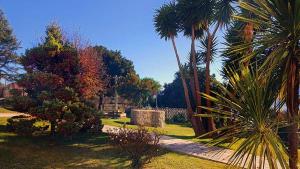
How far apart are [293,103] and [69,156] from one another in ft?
29.0

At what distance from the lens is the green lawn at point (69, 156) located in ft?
34.7

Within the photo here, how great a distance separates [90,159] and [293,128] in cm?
816

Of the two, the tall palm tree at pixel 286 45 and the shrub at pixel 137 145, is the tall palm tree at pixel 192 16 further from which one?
the tall palm tree at pixel 286 45

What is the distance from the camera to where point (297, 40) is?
5047 millimetres

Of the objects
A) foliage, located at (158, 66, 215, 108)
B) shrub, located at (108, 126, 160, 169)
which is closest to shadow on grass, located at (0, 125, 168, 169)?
shrub, located at (108, 126, 160, 169)

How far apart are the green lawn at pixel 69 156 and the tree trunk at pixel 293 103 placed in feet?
21.2

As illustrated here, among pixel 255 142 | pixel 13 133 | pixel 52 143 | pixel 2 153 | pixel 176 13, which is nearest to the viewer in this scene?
pixel 255 142

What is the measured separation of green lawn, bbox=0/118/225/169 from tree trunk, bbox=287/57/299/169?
6469 mm

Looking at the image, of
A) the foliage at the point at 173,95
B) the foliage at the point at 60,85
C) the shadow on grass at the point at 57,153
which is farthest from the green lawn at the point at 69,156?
the foliage at the point at 173,95

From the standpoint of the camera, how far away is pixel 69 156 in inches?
452

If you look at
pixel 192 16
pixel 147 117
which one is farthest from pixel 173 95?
pixel 192 16

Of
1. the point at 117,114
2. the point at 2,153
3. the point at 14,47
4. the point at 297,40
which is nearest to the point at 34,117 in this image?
the point at 2,153

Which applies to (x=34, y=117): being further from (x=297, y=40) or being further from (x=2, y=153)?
(x=297, y=40)

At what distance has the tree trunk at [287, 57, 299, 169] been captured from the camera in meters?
5.14
